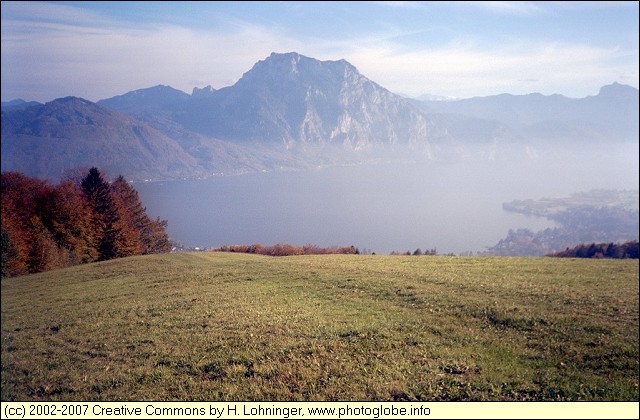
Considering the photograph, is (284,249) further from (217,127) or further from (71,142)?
(71,142)

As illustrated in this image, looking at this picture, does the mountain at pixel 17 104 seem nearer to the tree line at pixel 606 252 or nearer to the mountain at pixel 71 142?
the mountain at pixel 71 142

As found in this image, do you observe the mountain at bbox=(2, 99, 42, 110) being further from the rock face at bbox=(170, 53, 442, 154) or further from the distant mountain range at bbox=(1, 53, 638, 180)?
the rock face at bbox=(170, 53, 442, 154)

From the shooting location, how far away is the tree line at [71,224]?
41.7ft

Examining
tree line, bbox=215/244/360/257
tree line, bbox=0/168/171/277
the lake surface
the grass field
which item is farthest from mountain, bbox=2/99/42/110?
tree line, bbox=215/244/360/257

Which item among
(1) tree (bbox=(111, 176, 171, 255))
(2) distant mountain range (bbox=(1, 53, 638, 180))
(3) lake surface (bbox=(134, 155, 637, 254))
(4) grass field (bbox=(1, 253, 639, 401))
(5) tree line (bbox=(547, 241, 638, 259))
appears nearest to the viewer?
(4) grass field (bbox=(1, 253, 639, 401))

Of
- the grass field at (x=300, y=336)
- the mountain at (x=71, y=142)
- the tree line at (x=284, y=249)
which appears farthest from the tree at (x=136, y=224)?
the tree line at (x=284, y=249)

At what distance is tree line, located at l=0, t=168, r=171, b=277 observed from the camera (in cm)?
1272

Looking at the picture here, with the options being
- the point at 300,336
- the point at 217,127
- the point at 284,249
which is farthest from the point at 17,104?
the point at 284,249

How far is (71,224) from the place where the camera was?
12844 millimetres

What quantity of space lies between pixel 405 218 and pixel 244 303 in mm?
56972

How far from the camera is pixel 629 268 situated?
85.1 feet

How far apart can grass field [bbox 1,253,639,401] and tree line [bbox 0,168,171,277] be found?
647mm

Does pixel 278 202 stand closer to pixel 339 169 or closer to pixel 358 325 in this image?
pixel 339 169

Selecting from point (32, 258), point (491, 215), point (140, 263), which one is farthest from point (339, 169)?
point (491, 215)
